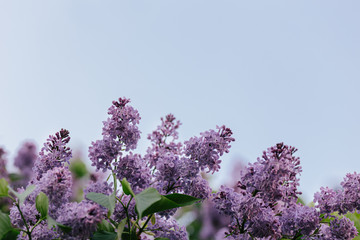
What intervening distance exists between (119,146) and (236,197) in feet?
1.59

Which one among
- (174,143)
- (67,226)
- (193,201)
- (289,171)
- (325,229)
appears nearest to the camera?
(67,226)

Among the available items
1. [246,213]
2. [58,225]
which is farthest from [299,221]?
[58,225]

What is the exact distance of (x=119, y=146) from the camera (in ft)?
5.43

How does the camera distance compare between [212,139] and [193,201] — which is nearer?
[193,201]

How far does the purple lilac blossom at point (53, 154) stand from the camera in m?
1.64

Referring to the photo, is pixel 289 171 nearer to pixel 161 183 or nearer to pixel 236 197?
pixel 236 197

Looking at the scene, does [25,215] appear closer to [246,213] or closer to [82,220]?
[82,220]

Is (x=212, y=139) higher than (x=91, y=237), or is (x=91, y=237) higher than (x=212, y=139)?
(x=212, y=139)

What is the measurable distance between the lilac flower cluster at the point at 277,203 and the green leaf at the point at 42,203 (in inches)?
24.5

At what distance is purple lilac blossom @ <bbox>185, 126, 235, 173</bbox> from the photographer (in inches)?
64.6

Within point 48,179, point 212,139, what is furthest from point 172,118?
point 48,179

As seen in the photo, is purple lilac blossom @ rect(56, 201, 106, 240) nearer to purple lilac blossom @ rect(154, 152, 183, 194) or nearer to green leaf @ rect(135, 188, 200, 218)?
green leaf @ rect(135, 188, 200, 218)

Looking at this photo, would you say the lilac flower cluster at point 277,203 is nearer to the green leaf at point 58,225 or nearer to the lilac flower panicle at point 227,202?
the lilac flower panicle at point 227,202

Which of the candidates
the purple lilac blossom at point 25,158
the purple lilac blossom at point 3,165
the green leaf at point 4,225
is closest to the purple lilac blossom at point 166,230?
the green leaf at point 4,225
